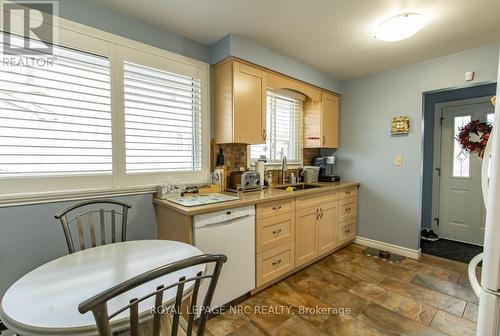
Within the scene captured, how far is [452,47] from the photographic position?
2494 millimetres

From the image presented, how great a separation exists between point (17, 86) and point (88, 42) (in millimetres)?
568

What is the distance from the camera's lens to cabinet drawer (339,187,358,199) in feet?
10.4

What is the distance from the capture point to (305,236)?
2.60 metres

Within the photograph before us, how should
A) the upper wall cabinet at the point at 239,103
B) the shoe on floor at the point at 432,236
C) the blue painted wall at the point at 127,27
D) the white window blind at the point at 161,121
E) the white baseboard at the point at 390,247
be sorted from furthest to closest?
the shoe on floor at the point at 432,236 → the white baseboard at the point at 390,247 → the upper wall cabinet at the point at 239,103 → the white window blind at the point at 161,121 → the blue painted wall at the point at 127,27

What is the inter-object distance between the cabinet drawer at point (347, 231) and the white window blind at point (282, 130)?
1.11 meters

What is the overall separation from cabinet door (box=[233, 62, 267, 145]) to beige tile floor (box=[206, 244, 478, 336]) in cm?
156

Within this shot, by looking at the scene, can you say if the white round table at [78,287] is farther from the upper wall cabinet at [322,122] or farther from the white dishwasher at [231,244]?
the upper wall cabinet at [322,122]

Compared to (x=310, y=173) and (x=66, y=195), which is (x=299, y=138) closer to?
(x=310, y=173)

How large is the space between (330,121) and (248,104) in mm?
1639

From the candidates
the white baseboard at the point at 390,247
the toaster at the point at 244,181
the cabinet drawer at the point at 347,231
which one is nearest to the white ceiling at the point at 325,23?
the toaster at the point at 244,181

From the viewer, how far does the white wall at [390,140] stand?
2.74m

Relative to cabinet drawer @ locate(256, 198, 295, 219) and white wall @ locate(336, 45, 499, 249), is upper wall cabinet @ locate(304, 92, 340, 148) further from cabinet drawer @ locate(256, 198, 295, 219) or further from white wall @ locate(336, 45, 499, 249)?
cabinet drawer @ locate(256, 198, 295, 219)

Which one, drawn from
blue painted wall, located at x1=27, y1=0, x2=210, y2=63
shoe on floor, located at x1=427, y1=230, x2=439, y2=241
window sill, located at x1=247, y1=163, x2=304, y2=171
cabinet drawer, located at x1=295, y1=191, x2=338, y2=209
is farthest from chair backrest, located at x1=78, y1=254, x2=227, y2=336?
shoe on floor, located at x1=427, y1=230, x2=439, y2=241

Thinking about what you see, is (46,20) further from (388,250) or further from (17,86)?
(388,250)
